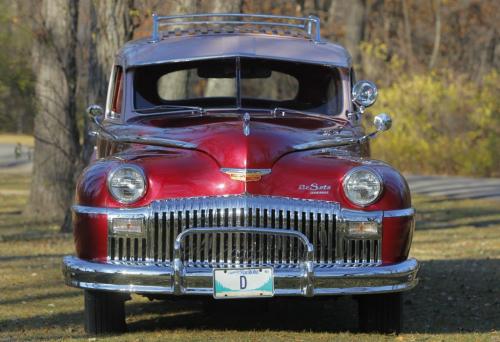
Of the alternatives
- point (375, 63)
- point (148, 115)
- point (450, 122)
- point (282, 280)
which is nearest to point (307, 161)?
point (282, 280)

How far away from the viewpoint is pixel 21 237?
14648mm

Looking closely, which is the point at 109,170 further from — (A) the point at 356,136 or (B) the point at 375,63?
(B) the point at 375,63

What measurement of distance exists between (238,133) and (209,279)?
949mm

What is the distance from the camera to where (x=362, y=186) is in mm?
6863

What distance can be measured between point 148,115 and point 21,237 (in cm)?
699

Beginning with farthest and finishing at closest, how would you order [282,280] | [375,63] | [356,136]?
[375,63] < [356,136] < [282,280]

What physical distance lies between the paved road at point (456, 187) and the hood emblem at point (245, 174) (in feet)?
48.6

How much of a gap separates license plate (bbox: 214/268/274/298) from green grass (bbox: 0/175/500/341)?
63 centimetres

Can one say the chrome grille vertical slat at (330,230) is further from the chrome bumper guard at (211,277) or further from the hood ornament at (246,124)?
the hood ornament at (246,124)

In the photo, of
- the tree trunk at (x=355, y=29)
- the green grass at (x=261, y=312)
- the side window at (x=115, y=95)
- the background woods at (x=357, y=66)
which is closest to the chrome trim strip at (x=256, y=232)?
the green grass at (x=261, y=312)

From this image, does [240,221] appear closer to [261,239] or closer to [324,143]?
[261,239]

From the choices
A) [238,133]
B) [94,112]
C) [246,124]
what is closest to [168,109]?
[94,112]

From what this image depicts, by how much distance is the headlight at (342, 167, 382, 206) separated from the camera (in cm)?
684

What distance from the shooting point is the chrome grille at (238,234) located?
6660 millimetres
